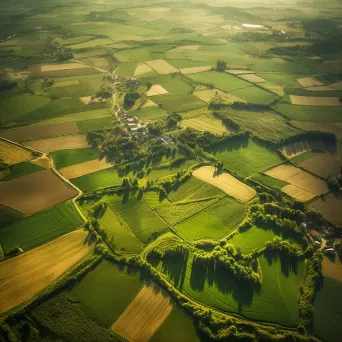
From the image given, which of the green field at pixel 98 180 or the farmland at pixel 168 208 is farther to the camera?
the green field at pixel 98 180

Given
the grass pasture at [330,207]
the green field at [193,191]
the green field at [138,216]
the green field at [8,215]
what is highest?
the green field at [8,215]

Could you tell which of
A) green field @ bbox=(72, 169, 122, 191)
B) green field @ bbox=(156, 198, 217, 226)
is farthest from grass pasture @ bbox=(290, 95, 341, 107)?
green field @ bbox=(72, 169, 122, 191)

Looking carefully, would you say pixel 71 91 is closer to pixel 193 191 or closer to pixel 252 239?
pixel 193 191

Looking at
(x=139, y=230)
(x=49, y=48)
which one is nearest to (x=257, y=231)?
(x=139, y=230)

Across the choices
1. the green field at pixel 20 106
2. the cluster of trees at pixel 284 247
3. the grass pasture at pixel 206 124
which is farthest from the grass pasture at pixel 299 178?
the green field at pixel 20 106

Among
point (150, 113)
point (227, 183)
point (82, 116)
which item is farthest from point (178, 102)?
point (227, 183)

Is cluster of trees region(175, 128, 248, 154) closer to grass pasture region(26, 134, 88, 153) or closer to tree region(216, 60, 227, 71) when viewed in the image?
grass pasture region(26, 134, 88, 153)

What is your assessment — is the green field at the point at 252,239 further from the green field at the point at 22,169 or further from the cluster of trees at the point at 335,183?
the green field at the point at 22,169
